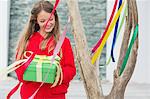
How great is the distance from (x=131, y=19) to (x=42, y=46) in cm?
49

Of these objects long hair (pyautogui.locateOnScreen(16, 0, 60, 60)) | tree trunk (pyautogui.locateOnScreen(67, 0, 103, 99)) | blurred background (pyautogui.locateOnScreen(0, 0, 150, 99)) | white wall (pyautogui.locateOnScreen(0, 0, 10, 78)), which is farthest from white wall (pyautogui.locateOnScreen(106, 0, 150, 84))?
tree trunk (pyautogui.locateOnScreen(67, 0, 103, 99))

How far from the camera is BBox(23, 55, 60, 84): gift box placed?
7.04 feet

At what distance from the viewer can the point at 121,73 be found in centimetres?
225

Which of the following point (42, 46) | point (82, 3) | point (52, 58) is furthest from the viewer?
point (82, 3)

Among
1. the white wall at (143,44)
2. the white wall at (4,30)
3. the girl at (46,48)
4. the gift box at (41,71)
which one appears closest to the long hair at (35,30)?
the girl at (46,48)

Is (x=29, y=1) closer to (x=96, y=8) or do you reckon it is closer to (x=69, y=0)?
(x=96, y=8)

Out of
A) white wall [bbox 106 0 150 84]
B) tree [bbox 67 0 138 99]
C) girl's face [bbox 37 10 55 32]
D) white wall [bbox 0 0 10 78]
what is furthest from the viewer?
white wall [bbox 0 0 10 78]

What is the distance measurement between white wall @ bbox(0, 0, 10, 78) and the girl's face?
5.68 meters

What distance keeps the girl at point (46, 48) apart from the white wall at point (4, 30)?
565 cm

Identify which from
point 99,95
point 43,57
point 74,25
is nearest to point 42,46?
point 43,57

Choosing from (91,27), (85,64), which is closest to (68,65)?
(85,64)

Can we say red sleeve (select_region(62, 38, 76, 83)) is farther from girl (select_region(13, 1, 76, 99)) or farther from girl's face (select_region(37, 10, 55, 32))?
girl's face (select_region(37, 10, 55, 32))

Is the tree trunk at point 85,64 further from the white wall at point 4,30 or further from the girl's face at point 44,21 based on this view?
the white wall at point 4,30

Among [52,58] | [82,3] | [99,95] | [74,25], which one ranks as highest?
[82,3]
